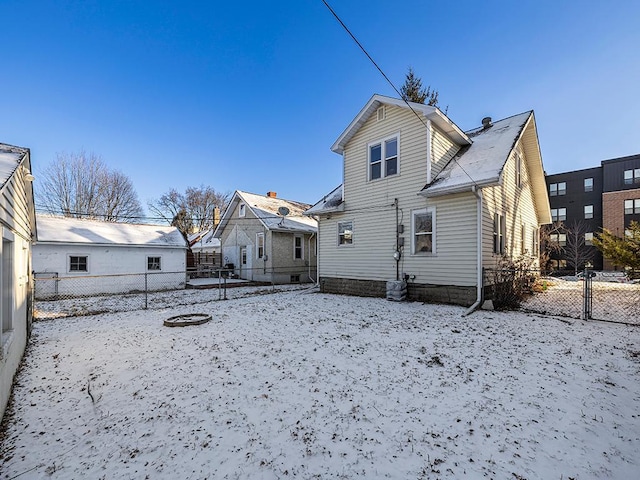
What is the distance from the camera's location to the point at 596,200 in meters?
28.6

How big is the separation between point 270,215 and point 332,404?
1528 cm

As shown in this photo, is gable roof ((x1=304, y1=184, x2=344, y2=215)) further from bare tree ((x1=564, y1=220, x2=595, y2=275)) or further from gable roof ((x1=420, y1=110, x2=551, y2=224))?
bare tree ((x1=564, y1=220, x2=595, y2=275))

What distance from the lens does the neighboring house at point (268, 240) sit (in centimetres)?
1759

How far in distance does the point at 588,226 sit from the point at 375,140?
3057 cm

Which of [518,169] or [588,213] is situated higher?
[518,169]

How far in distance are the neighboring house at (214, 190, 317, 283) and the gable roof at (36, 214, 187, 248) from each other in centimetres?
409

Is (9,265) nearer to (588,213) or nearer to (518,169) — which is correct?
(518,169)

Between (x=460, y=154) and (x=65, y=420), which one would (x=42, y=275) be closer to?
(x=65, y=420)

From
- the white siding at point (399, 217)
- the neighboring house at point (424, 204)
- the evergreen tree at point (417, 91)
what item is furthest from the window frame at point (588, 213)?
the white siding at point (399, 217)

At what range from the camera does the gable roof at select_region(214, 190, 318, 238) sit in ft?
57.7

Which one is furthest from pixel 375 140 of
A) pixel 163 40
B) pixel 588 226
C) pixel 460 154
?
pixel 588 226

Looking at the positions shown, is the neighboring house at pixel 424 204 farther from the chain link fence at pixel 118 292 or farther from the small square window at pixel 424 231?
the chain link fence at pixel 118 292

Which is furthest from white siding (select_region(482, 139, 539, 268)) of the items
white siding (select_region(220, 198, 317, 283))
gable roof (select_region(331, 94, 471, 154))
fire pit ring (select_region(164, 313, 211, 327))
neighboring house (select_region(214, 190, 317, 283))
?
white siding (select_region(220, 198, 317, 283))

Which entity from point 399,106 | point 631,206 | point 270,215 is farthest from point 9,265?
point 631,206
